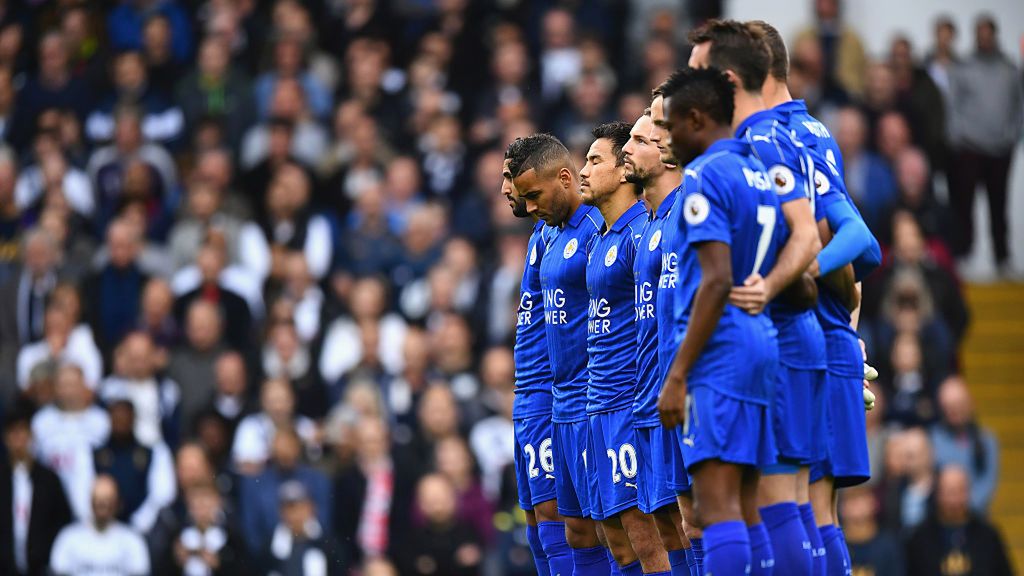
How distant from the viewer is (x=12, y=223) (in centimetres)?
1586

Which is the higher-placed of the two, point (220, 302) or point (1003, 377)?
point (220, 302)

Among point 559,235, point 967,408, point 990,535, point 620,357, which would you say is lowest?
point 990,535

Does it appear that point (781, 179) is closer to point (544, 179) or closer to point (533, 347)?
point (544, 179)

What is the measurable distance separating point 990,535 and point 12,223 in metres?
8.99

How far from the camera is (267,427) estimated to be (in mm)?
13875

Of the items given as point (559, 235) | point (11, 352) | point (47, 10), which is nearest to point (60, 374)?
point (11, 352)

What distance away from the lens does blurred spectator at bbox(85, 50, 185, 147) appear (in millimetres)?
16375

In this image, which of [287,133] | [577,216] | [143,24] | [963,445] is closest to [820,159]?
[577,216]

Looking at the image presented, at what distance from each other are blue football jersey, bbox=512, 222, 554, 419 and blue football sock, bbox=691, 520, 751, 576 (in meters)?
2.50

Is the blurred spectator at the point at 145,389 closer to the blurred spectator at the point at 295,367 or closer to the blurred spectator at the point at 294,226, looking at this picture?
the blurred spectator at the point at 295,367

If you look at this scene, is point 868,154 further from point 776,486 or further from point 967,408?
point 776,486

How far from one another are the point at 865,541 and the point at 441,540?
326 centimetres

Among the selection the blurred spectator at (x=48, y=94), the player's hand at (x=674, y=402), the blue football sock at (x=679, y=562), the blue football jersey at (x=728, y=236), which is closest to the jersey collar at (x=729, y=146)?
the blue football jersey at (x=728, y=236)

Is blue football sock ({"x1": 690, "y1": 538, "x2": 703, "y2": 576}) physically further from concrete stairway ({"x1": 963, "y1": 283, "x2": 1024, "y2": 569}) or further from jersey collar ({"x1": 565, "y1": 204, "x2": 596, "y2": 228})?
concrete stairway ({"x1": 963, "y1": 283, "x2": 1024, "y2": 569})
